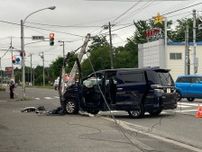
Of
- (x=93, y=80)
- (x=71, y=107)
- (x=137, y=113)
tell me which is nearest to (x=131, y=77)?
(x=137, y=113)

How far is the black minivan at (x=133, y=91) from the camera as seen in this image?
22.1 m

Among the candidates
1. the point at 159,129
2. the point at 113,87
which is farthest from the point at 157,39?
the point at 159,129

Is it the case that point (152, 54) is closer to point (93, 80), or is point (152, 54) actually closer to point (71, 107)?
point (71, 107)

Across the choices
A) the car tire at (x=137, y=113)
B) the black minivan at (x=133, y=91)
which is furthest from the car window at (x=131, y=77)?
the car tire at (x=137, y=113)

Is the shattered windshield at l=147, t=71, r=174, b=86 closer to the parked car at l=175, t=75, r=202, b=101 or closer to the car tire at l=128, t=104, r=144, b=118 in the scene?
the car tire at l=128, t=104, r=144, b=118

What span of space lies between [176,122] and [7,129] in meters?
6.29

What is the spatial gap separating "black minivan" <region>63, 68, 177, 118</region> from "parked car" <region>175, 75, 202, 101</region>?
39.8 feet

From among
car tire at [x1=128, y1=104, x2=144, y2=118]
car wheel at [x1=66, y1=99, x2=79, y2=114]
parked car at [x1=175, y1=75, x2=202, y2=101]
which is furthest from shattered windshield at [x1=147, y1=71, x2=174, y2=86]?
parked car at [x1=175, y1=75, x2=202, y2=101]

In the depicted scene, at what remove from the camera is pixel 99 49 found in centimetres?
10725

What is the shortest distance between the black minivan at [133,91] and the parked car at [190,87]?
477 inches

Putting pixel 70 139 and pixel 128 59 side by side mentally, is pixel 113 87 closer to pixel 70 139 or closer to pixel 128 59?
pixel 70 139

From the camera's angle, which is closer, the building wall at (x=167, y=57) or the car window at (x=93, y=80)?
the car window at (x=93, y=80)

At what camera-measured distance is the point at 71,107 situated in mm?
24656

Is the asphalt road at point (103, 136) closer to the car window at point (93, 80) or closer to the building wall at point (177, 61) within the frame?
the car window at point (93, 80)
